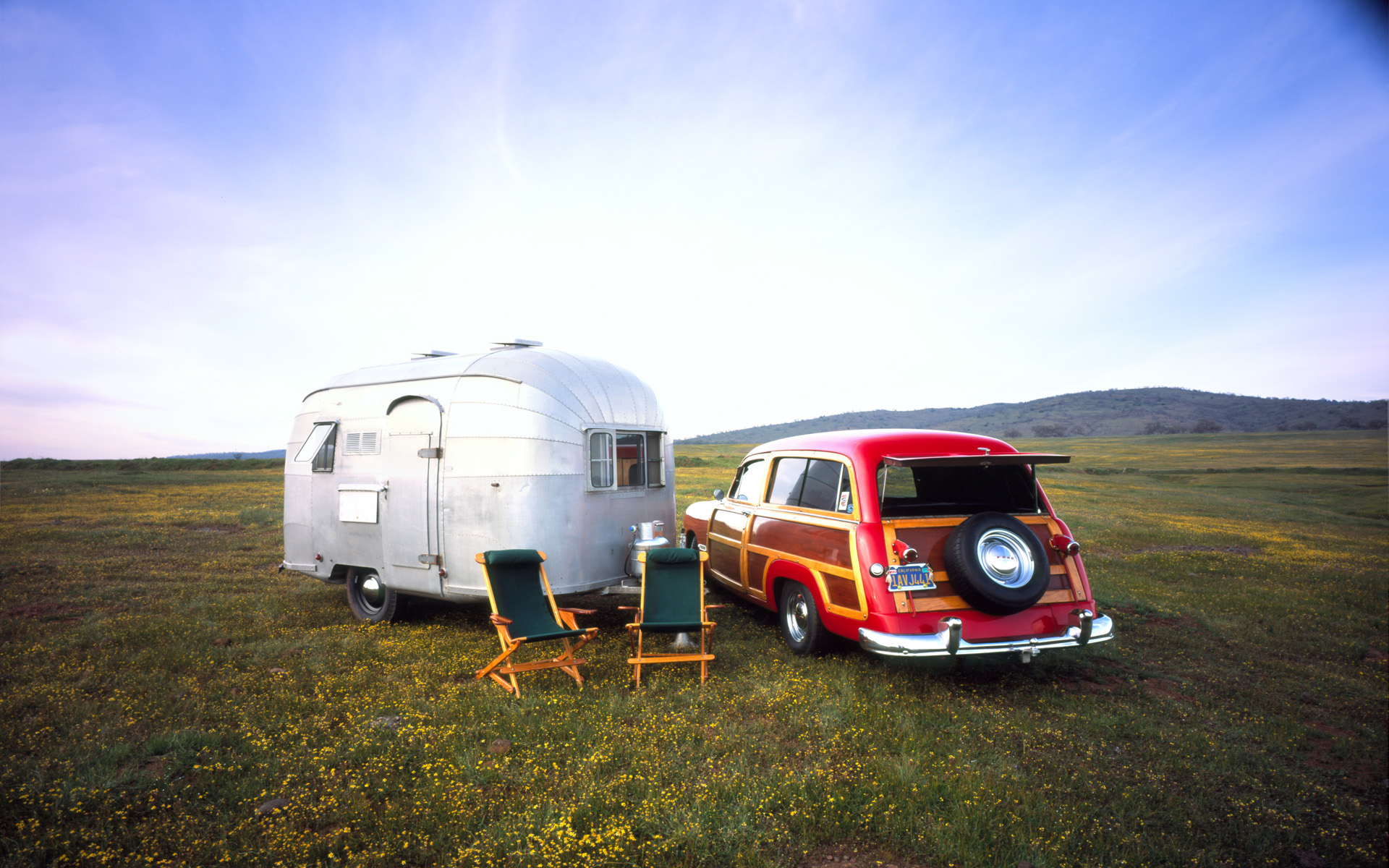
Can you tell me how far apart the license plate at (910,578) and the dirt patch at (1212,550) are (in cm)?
1130

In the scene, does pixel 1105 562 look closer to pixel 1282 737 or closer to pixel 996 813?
pixel 1282 737

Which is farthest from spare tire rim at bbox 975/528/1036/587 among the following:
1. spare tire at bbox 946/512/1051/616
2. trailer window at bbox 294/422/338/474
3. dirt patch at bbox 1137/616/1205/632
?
trailer window at bbox 294/422/338/474

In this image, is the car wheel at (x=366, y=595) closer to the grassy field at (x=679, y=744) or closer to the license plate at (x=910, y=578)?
the grassy field at (x=679, y=744)

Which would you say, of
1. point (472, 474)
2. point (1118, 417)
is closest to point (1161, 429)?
Result: point (1118, 417)

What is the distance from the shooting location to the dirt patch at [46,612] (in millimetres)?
8680

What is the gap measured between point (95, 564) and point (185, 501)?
49.6 ft

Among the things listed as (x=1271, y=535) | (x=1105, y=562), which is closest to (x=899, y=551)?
(x=1105, y=562)

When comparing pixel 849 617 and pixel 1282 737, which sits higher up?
pixel 849 617

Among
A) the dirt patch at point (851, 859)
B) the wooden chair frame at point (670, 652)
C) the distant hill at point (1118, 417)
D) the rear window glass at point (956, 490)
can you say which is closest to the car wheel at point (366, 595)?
the wooden chair frame at point (670, 652)

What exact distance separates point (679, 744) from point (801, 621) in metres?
2.52

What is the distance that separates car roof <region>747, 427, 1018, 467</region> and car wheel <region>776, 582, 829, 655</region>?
→ 5.05ft

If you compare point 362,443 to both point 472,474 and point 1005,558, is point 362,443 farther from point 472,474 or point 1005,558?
point 1005,558

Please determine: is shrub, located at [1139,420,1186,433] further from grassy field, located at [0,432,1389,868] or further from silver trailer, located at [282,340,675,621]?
silver trailer, located at [282,340,675,621]

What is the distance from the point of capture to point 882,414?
123375 millimetres
